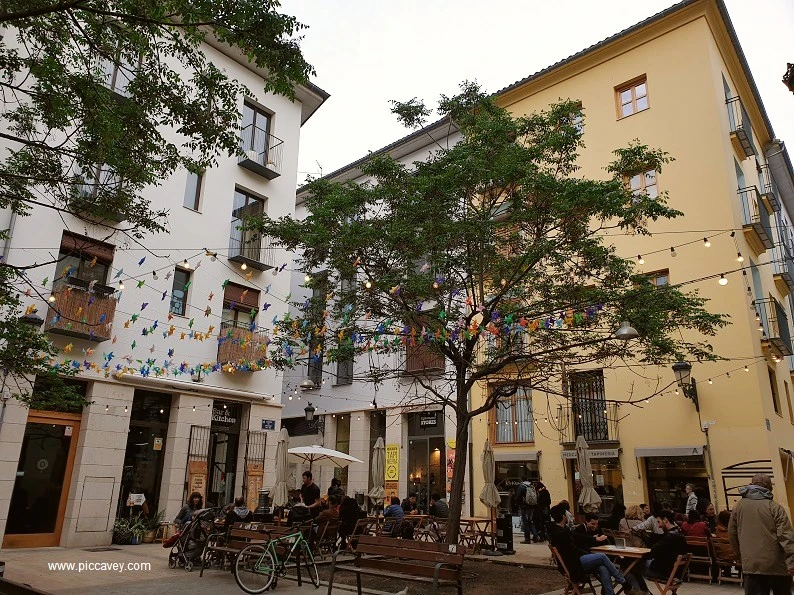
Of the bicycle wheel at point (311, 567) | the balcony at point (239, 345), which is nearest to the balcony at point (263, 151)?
the balcony at point (239, 345)

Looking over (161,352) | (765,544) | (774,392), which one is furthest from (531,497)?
(161,352)

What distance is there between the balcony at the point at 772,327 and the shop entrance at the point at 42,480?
59.7 ft

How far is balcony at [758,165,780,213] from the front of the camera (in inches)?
747

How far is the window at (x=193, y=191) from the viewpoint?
18.2 metres

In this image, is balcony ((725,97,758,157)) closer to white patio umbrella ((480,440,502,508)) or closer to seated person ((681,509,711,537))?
white patio umbrella ((480,440,502,508))

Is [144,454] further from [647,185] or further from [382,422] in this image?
[647,185]

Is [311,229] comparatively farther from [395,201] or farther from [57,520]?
[57,520]

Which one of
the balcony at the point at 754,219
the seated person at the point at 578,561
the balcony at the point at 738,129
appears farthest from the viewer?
the balcony at the point at 738,129

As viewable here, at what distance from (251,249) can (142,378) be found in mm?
5495

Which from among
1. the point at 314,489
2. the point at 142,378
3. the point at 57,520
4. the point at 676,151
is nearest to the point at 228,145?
the point at 314,489

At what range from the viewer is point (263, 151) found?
20.7m

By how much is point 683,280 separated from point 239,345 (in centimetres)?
1296

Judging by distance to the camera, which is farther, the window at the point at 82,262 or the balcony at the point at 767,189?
the balcony at the point at 767,189

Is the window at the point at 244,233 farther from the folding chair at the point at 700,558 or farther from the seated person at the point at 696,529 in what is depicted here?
the folding chair at the point at 700,558
